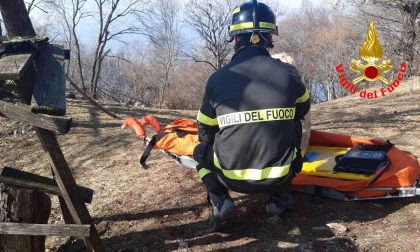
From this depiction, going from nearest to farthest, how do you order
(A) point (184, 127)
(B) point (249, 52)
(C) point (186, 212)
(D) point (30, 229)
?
(D) point (30, 229) < (B) point (249, 52) < (C) point (186, 212) < (A) point (184, 127)

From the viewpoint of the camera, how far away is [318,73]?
153ft

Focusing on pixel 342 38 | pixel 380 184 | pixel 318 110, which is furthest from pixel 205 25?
pixel 380 184

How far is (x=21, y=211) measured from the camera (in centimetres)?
272

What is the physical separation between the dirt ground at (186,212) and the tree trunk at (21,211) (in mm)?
773

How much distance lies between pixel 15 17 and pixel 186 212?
229 inches

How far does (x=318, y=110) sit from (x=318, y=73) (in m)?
37.9

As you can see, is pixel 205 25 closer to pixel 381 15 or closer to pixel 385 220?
pixel 381 15

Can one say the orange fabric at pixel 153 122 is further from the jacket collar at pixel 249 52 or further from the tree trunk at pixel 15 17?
the tree trunk at pixel 15 17

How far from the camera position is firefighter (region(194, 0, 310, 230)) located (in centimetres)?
312

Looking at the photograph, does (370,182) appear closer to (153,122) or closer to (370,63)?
(153,122)

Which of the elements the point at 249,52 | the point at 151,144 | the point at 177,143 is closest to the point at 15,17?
the point at 151,144

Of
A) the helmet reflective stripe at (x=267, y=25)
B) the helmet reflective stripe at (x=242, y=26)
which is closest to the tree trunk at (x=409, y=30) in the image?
the helmet reflective stripe at (x=267, y=25)

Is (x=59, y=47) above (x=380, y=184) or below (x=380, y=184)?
above

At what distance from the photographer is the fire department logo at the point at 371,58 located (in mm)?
8648
